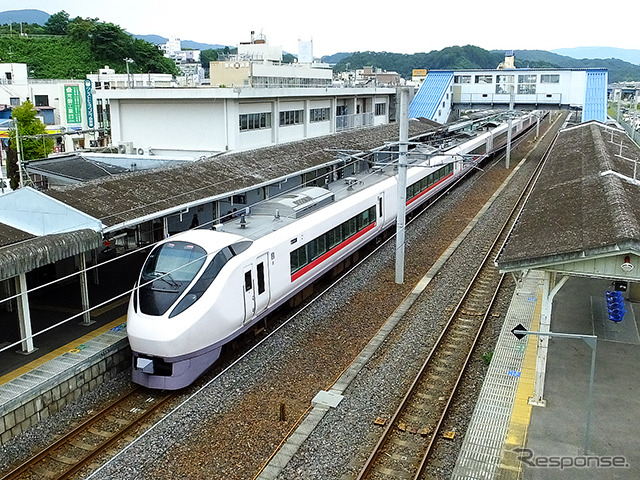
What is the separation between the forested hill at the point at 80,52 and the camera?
70500 millimetres

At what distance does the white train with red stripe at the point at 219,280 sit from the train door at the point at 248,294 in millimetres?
20

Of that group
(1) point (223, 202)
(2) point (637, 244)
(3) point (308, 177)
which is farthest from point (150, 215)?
(3) point (308, 177)

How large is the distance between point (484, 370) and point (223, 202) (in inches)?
448

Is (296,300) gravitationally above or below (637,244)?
below

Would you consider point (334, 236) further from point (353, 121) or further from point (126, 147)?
point (353, 121)

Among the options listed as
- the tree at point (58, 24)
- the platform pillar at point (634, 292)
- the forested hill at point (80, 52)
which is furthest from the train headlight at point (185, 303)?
the tree at point (58, 24)

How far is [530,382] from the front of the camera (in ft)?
35.4

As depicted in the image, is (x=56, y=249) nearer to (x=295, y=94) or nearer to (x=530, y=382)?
(x=530, y=382)

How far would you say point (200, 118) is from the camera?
2373cm

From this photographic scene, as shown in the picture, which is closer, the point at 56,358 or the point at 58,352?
the point at 56,358

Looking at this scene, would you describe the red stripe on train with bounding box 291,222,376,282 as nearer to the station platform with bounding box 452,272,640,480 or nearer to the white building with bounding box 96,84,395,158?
the station platform with bounding box 452,272,640,480

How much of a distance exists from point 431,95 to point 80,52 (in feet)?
148

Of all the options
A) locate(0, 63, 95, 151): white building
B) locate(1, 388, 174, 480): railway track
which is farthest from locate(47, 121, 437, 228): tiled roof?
locate(0, 63, 95, 151): white building

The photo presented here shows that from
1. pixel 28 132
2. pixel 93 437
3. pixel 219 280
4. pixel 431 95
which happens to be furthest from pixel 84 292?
pixel 431 95
